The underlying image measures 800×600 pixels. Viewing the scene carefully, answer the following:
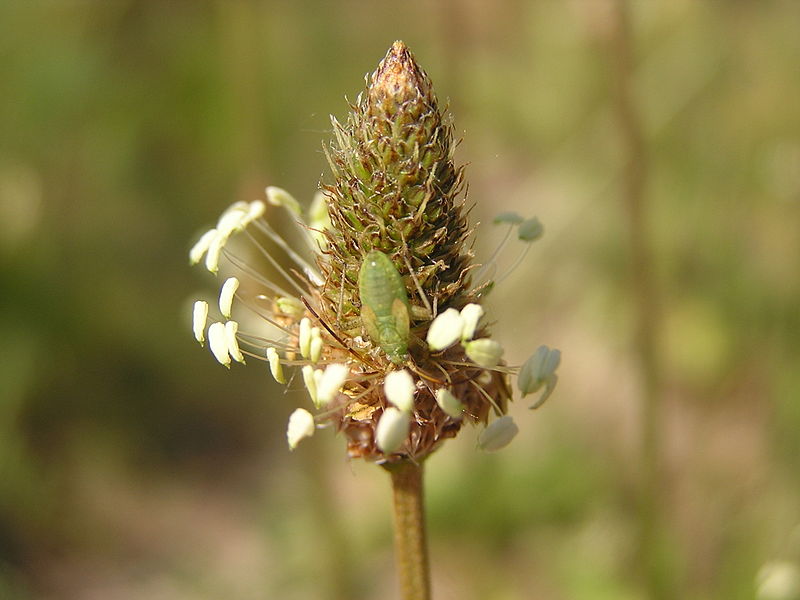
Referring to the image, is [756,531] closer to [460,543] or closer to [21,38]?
[460,543]

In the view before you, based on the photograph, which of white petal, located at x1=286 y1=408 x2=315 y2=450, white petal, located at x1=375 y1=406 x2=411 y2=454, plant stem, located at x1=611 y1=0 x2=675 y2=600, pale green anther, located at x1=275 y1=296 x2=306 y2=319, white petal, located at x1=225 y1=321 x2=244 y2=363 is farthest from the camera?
plant stem, located at x1=611 y1=0 x2=675 y2=600

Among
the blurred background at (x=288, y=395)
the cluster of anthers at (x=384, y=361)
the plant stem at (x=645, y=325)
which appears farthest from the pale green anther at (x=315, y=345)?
the blurred background at (x=288, y=395)

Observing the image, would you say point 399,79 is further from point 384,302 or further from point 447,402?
point 447,402

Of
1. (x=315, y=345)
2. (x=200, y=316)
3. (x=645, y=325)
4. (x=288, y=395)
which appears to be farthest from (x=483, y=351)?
(x=288, y=395)

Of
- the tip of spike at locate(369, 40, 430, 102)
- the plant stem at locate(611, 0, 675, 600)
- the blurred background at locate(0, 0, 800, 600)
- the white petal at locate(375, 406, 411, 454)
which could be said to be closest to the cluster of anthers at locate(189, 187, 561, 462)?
the white petal at locate(375, 406, 411, 454)

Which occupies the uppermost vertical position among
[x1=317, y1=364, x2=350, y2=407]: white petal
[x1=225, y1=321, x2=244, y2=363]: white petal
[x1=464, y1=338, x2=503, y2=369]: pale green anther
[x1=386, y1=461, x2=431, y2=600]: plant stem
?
[x1=225, y1=321, x2=244, y2=363]: white petal

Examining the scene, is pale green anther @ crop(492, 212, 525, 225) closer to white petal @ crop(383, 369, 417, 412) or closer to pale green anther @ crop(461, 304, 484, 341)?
pale green anther @ crop(461, 304, 484, 341)

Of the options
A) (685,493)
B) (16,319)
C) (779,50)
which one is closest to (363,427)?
(685,493)

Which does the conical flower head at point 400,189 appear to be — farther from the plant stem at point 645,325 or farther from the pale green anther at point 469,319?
the plant stem at point 645,325
